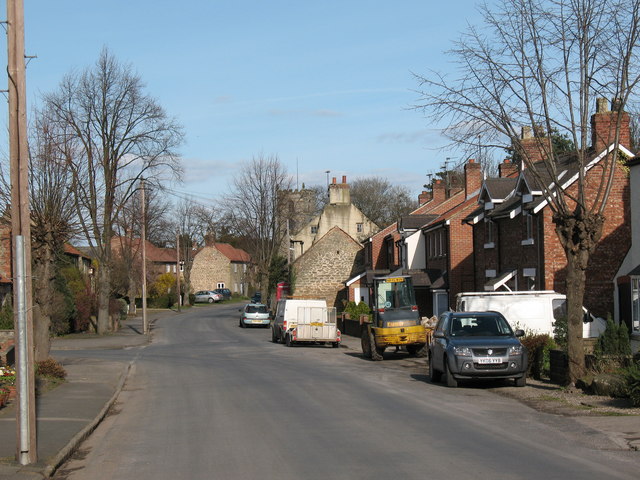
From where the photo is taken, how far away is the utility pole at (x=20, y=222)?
29.5 ft

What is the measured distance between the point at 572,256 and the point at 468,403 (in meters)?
4.13

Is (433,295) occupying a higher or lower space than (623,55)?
lower

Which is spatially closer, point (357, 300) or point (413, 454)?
point (413, 454)

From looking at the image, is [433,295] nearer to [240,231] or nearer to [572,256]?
[572,256]

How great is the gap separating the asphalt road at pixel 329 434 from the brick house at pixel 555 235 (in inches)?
360

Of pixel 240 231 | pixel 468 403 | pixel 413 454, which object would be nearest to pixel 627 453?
pixel 413 454

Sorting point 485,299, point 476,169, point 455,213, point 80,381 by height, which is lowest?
point 80,381

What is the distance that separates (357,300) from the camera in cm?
5628

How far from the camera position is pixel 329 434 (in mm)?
11352

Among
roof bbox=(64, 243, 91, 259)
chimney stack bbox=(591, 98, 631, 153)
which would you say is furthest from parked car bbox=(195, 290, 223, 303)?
chimney stack bbox=(591, 98, 631, 153)

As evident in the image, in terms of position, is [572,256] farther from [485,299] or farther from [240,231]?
[240,231]

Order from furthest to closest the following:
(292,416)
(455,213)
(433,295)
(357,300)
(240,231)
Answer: (240,231) < (357,300) < (433,295) < (455,213) < (292,416)

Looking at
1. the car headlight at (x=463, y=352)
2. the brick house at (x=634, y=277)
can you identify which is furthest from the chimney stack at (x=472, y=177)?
the car headlight at (x=463, y=352)

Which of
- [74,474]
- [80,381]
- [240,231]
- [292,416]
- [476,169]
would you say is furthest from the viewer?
[240,231]
